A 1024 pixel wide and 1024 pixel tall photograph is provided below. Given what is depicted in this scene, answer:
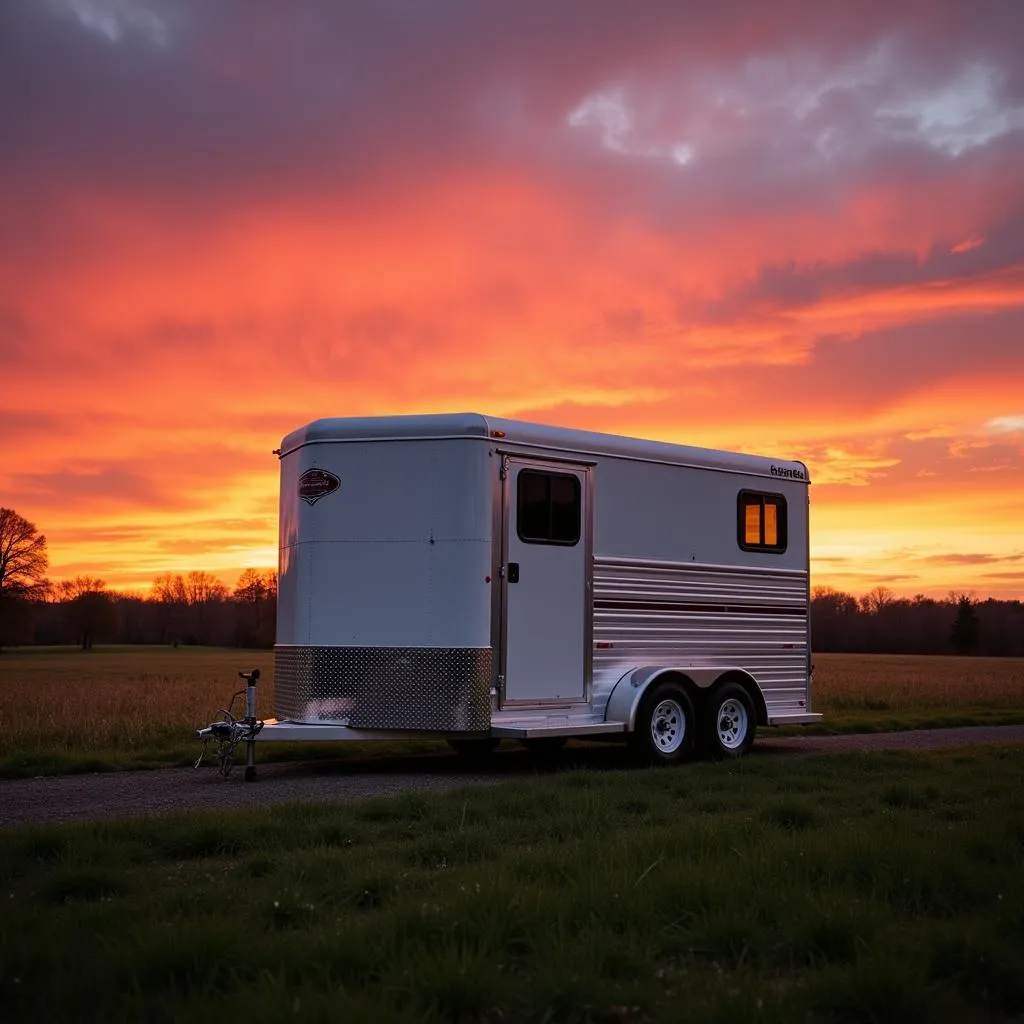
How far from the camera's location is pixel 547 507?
11.8m

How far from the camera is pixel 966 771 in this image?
10.5 metres

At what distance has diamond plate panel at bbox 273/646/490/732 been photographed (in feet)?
35.9

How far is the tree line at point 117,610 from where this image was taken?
70125 millimetres

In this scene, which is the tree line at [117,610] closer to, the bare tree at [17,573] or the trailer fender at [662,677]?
the bare tree at [17,573]

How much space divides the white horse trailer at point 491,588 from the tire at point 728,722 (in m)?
0.03

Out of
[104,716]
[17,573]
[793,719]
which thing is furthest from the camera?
[17,573]

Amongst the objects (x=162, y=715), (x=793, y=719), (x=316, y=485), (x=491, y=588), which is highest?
(x=316, y=485)

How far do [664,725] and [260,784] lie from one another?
4.21m

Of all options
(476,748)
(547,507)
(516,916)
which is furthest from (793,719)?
(516,916)

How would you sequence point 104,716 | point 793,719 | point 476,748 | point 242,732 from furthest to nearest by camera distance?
1. point 104,716
2. point 793,719
3. point 476,748
4. point 242,732

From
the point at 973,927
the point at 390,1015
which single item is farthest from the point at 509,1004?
the point at 973,927

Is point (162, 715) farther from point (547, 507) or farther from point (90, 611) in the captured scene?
point (90, 611)

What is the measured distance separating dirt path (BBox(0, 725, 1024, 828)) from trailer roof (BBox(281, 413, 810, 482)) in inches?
122

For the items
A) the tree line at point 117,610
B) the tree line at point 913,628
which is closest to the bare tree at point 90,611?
the tree line at point 117,610
